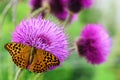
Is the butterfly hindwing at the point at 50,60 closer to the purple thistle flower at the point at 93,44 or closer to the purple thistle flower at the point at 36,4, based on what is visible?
the purple thistle flower at the point at 93,44

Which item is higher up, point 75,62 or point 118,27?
point 118,27

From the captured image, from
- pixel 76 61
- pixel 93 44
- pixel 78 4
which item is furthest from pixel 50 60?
pixel 76 61

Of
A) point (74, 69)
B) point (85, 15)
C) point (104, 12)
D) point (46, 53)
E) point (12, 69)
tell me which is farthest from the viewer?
point (104, 12)

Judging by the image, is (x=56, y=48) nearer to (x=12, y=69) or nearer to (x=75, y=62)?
(x=12, y=69)

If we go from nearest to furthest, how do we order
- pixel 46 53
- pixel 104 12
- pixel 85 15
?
1. pixel 46 53
2. pixel 85 15
3. pixel 104 12

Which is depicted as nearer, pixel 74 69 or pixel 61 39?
pixel 61 39

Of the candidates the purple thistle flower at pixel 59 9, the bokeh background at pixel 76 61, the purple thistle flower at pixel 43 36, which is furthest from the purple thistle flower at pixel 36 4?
the purple thistle flower at pixel 43 36

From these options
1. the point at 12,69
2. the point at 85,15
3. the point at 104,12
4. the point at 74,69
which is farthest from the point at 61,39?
the point at 104,12
